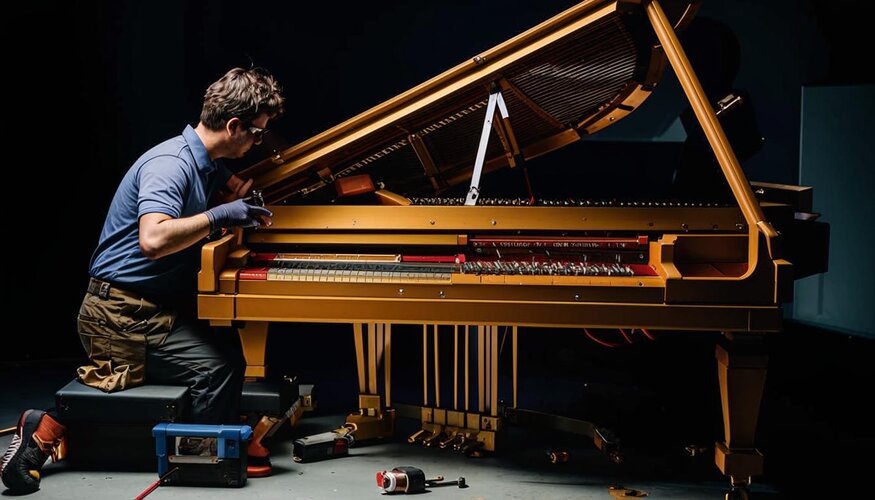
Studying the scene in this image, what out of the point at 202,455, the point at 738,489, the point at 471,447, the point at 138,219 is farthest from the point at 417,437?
the point at 138,219

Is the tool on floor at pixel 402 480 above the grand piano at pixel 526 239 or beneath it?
beneath

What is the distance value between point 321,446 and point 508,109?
160 centimetres

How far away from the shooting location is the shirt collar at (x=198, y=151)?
12.0 ft

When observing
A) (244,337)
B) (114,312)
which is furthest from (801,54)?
(114,312)

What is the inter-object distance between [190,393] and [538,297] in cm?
140

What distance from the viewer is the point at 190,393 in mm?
3631

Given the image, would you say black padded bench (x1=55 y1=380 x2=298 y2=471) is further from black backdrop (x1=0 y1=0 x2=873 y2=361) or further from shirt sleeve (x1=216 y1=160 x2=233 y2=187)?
black backdrop (x1=0 y1=0 x2=873 y2=361)

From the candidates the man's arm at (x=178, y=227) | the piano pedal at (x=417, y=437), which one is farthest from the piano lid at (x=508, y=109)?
the piano pedal at (x=417, y=437)

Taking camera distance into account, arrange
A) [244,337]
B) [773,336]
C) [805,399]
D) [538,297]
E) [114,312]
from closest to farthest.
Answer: [538,297], [114,312], [244,337], [805,399], [773,336]

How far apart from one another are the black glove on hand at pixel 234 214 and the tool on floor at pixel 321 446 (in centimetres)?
97

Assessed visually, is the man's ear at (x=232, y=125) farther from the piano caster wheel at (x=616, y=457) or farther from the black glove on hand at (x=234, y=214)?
the piano caster wheel at (x=616, y=457)

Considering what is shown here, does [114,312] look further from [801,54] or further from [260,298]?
[801,54]

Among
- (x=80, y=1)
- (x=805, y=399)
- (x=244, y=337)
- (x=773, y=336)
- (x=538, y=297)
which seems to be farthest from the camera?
(x=773, y=336)

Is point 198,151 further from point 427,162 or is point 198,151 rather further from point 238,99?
point 427,162
